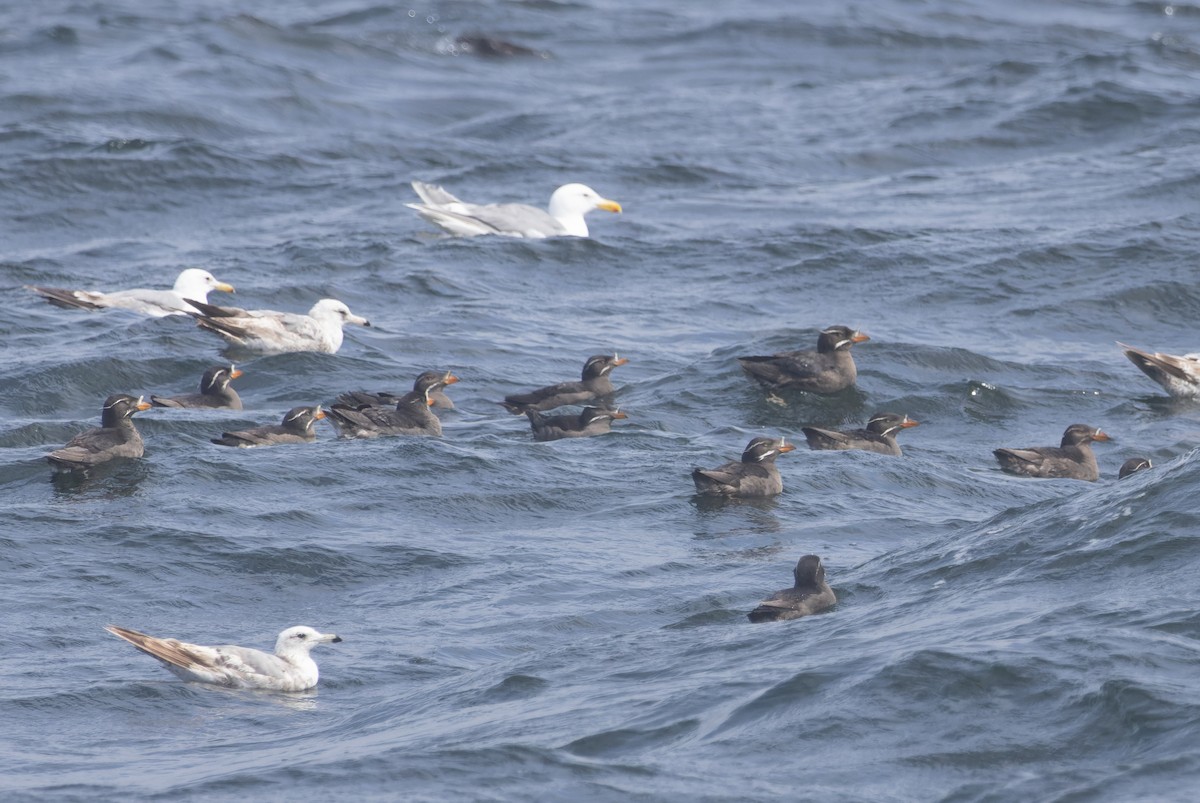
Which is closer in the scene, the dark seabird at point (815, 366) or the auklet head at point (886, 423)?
the auklet head at point (886, 423)

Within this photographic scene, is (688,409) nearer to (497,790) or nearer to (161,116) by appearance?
(497,790)

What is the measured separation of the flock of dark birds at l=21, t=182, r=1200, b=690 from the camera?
35.3ft

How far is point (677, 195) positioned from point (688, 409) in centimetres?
1003

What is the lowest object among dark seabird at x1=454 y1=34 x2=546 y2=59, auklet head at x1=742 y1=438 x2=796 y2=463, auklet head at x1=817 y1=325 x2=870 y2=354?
auklet head at x1=742 y1=438 x2=796 y2=463

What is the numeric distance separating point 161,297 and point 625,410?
6120mm

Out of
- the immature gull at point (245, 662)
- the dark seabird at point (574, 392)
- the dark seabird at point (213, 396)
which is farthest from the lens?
the dark seabird at point (574, 392)

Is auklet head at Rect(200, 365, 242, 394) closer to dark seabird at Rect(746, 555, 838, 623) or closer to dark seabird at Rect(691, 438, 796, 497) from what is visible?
dark seabird at Rect(691, 438, 796, 497)

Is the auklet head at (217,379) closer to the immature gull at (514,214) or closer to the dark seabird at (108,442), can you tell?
the dark seabird at (108,442)

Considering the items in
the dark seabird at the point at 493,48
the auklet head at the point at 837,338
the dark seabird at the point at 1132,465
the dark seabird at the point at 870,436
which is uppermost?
the dark seabird at the point at 493,48

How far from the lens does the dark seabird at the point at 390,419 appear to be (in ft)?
52.6

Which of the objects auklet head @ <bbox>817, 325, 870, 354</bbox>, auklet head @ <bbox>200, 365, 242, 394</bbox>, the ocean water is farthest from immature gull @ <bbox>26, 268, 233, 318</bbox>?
auklet head @ <bbox>817, 325, 870, 354</bbox>

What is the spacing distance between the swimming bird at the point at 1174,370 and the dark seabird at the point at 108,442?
31.3 ft

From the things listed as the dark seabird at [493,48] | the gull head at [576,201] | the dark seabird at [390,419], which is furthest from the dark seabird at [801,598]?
the dark seabird at [493,48]

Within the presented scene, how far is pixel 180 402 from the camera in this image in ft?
55.6
